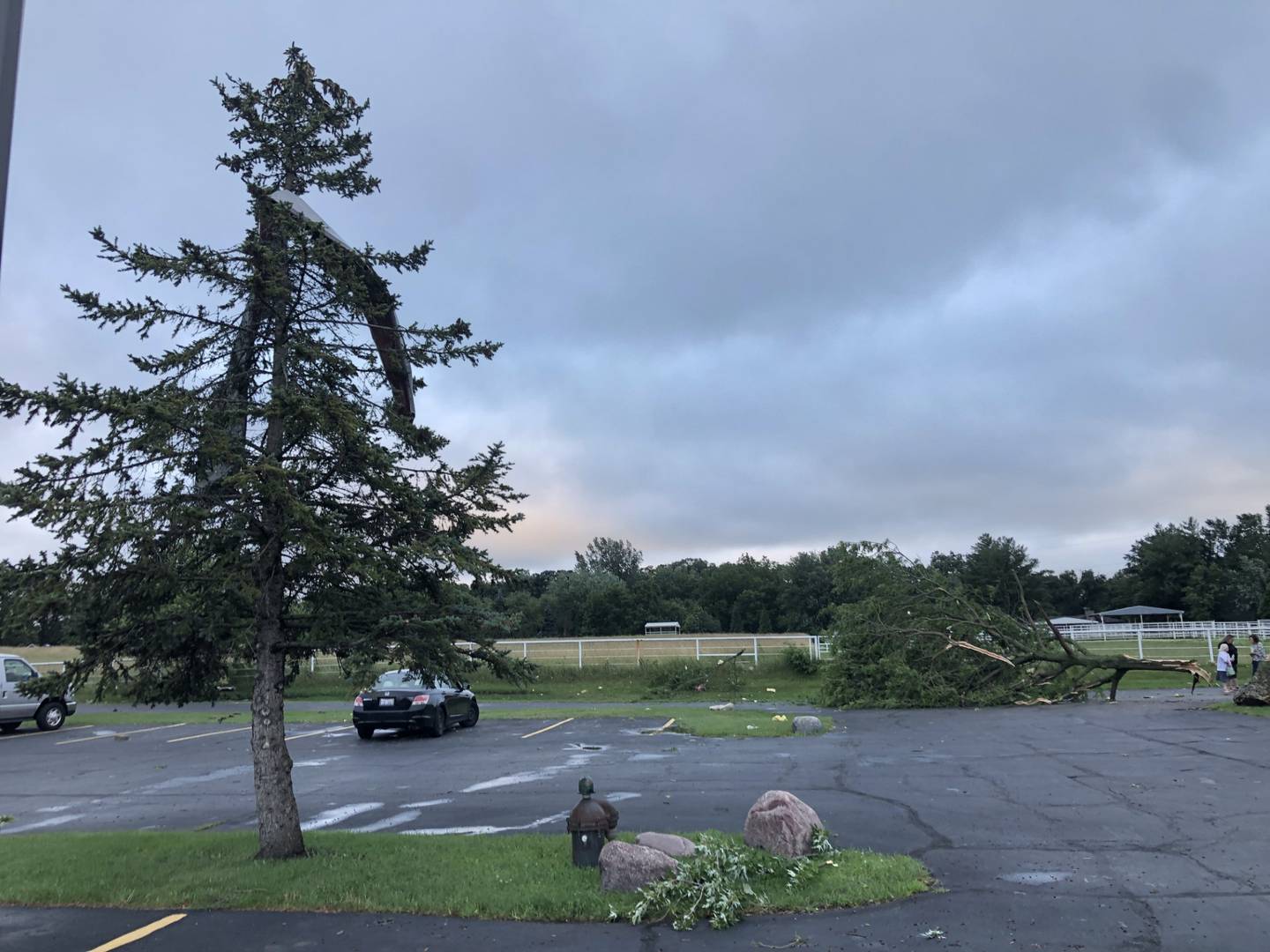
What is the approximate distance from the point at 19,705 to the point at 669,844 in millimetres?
20551

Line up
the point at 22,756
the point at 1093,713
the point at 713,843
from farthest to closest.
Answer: the point at 1093,713
the point at 22,756
the point at 713,843

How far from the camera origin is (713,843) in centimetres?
661

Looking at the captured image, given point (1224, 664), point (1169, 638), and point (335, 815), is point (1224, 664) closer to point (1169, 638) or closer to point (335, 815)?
point (1169, 638)

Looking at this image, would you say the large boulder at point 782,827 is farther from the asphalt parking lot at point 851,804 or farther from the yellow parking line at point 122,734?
the yellow parking line at point 122,734

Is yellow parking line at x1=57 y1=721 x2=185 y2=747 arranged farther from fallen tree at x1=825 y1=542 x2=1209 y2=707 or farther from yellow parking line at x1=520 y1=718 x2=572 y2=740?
fallen tree at x1=825 y1=542 x2=1209 y2=707

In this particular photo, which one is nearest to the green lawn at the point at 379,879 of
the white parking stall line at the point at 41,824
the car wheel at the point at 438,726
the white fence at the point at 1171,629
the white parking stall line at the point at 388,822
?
the white parking stall line at the point at 388,822

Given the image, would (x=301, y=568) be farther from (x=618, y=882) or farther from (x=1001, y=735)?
(x=1001, y=735)

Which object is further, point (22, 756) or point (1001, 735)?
point (22, 756)

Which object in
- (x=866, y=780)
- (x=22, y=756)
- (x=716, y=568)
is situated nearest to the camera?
(x=866, y=780)

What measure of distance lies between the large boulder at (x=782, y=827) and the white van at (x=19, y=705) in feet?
62.8

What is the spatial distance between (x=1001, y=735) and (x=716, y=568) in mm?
102441

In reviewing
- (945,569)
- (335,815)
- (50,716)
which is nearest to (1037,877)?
(335,815)

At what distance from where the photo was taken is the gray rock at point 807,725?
54.5 ft

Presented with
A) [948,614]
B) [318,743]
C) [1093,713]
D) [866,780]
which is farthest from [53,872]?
[948,614]
